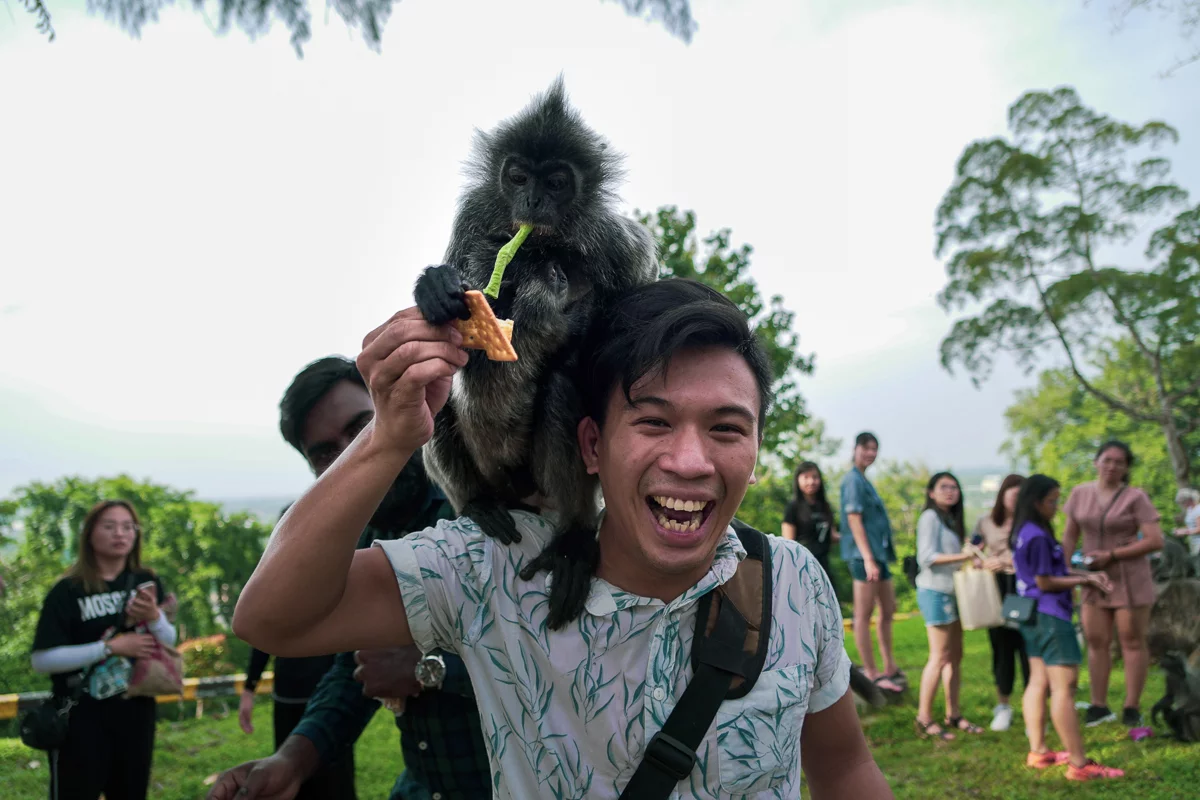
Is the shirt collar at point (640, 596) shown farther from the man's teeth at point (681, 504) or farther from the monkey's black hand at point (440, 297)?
the monkey's black hand at point (440, 297)

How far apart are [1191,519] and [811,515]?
5653 millimetres

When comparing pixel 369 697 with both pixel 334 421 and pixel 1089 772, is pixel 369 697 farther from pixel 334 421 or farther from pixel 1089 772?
pixel 1089 772

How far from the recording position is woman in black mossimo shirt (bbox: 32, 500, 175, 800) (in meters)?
4.27

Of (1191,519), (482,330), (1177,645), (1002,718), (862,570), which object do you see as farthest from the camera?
(1191,519)

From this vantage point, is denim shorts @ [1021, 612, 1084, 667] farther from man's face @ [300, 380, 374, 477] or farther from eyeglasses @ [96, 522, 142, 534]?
eyeglasses @ [96, 522, 142, 534]

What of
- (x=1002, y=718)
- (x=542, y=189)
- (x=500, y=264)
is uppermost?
(x=542, y=189)

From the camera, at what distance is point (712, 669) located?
4.88 ft

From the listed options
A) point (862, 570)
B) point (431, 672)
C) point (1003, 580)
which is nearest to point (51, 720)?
point (431, 672)

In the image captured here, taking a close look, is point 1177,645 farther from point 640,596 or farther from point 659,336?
point 659,336

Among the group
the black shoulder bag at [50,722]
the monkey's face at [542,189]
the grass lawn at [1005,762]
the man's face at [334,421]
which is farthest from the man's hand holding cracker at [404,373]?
the grass lawn at [1005,762]

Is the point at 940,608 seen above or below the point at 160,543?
below

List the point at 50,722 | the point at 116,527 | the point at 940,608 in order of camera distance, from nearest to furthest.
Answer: the point at 50,722 < the point at 116,527 < the point at 940,608

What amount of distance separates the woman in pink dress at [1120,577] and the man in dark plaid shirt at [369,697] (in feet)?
18.7

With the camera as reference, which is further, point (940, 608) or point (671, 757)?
point (940, 608)
